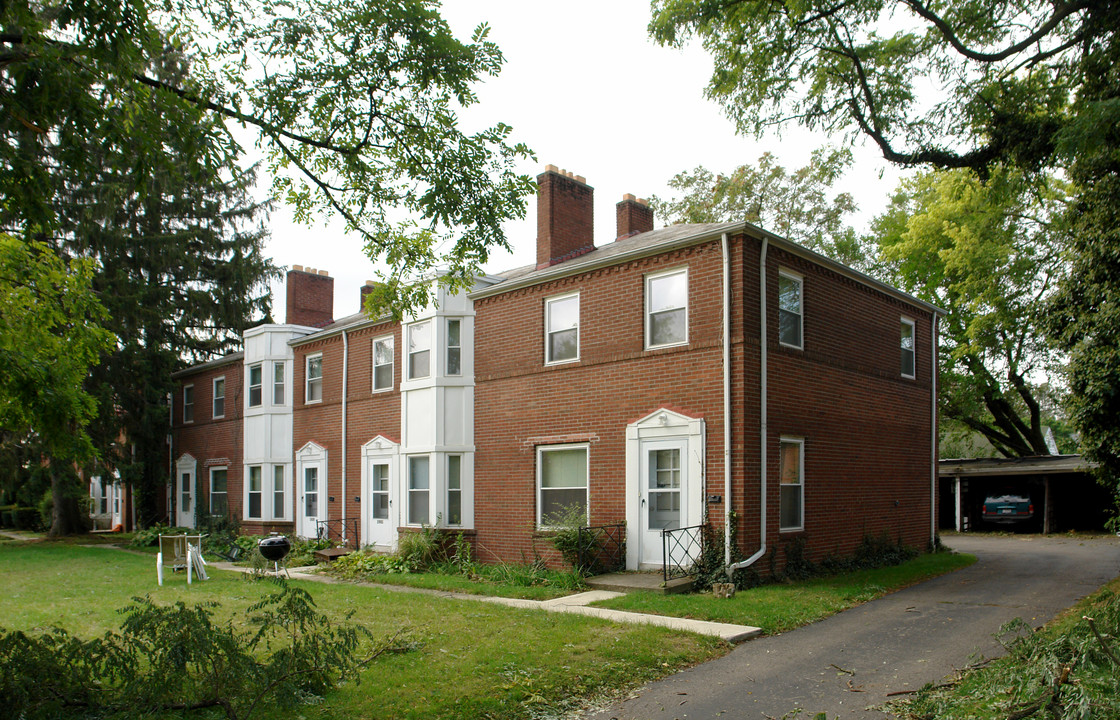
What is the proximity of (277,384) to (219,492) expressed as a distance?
520 centimetres

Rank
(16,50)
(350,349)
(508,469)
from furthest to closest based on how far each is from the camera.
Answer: (350,349) → (508,469) → (16,50)

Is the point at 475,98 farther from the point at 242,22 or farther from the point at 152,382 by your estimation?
the point at 152,382

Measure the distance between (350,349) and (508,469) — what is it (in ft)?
22.9

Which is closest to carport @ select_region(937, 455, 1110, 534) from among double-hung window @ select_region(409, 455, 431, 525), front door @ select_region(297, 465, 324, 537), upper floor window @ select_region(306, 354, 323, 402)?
double-hung window @ select_region(409, 455, 431, 525)

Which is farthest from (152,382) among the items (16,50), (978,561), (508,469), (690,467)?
(978,561)

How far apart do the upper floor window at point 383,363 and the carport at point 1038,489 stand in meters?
19.1

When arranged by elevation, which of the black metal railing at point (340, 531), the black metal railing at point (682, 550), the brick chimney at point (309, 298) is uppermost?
the brick chimney at point (309, 298)

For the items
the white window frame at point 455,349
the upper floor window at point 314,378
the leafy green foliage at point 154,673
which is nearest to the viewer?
the leafy green foliage at point 154,673

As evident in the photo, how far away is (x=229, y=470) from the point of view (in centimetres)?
2641

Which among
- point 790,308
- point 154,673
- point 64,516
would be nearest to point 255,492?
point 64,516

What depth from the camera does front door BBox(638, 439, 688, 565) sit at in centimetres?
1409

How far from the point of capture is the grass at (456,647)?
7.14 m

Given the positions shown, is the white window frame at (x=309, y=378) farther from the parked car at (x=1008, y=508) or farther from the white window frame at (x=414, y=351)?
the parked car at (x=1008, y=508)

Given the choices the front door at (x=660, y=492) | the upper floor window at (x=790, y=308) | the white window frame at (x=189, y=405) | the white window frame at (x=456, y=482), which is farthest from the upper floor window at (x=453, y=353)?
the white window frame at (x=189, y=405)
